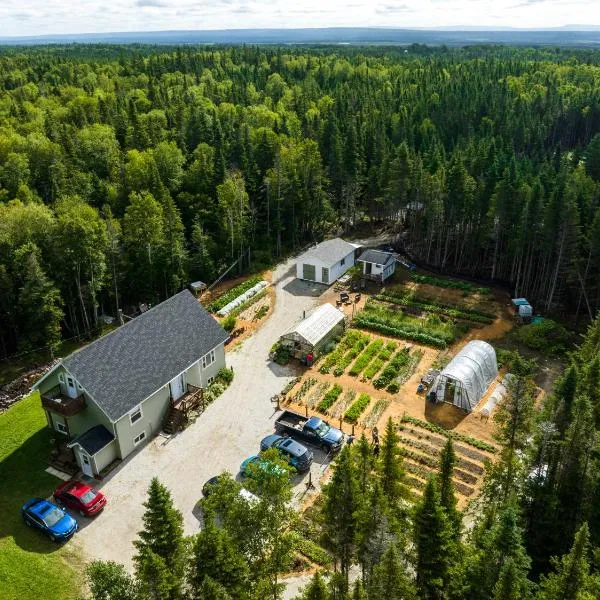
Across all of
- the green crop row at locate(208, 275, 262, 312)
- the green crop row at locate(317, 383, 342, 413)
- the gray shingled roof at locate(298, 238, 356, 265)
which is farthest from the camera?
the gray shingled roof at locate(298, 238, 356, 265)

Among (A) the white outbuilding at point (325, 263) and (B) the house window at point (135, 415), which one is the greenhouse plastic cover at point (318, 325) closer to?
(A) the white outbuilding at point (325, 263)

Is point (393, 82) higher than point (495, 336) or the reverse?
higher

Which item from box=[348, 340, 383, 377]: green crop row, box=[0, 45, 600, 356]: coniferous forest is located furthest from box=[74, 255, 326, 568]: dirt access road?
box=[0, 45, 600, 356]: coniferous forest

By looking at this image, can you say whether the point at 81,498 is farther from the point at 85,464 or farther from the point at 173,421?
the point at 173,421

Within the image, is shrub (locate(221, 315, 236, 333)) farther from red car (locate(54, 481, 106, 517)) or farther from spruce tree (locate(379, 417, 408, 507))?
spruce tree (locate(379, 417, 408, 507))

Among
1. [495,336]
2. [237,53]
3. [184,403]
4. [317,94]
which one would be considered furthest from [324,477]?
[237,53]

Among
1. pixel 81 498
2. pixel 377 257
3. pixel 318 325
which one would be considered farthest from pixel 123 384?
pixel 377 257

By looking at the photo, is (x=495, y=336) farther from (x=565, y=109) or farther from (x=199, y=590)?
(x=565, y=109)
